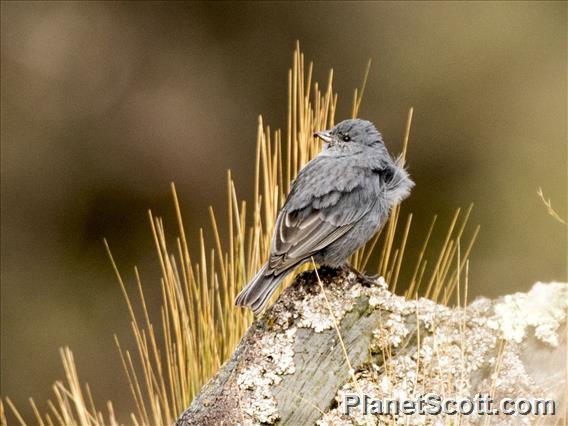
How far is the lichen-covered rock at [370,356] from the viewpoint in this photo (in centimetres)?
286

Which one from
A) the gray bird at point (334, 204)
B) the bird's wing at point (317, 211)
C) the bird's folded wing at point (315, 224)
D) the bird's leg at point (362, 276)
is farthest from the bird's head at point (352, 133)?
the bird's leg at point (362, 276)

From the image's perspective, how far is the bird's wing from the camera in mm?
3305

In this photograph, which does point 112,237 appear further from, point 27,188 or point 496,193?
point 496,193

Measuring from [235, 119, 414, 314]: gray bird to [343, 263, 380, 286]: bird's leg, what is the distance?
4 cm

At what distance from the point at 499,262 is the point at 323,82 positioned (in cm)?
230

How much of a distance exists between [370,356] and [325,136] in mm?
1136

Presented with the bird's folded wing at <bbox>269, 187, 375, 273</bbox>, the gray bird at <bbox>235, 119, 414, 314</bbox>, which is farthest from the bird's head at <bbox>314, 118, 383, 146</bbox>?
the bird's folded wing at <bbox>269, 187, 375, 273</bbox>

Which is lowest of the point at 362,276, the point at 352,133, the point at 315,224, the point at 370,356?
the point at 370,356

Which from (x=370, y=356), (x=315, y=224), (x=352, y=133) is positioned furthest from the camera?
(x=352, y=133)

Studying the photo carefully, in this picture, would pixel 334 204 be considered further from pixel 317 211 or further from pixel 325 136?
pixel 325 136

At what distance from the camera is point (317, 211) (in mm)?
3488

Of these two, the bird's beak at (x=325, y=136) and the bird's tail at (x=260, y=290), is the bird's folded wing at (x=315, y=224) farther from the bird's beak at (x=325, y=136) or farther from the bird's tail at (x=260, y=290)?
the bird's beak at (x=325, y=136)

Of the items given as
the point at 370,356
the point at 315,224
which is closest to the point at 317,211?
the point at 315,224

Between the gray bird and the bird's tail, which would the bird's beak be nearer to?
the gray bird
